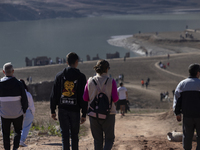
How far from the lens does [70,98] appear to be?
4484 millimetres

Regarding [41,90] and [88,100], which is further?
[41,90]

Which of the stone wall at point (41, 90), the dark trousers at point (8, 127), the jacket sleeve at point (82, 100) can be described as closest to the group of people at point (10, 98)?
the dark trousers at point (8, 127)

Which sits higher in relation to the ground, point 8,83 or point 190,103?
point 8,83

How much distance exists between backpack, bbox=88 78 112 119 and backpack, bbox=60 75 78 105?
0.97ft

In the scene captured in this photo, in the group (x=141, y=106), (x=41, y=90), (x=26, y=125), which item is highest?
(x=26, y=125)

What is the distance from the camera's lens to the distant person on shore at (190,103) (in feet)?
14.9

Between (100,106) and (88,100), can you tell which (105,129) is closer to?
(100,106)

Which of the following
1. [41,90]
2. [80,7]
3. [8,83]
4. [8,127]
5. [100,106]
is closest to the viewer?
[100,106]

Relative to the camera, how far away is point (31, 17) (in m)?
138

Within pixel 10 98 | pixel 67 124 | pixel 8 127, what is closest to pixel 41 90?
pixel 8 127

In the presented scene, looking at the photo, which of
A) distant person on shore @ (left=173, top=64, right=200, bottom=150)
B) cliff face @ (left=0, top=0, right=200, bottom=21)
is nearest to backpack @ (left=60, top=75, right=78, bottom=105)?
distant person on shore @ (left=173, top=64, right=200, bottom=150)

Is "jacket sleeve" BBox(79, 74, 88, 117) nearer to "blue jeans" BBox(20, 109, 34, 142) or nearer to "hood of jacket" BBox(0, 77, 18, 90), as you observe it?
"hood of jacket" BBox(0, 77, 18, 90)

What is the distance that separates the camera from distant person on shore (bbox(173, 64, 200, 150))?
4.54 meters

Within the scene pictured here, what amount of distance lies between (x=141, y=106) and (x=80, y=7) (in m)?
149
